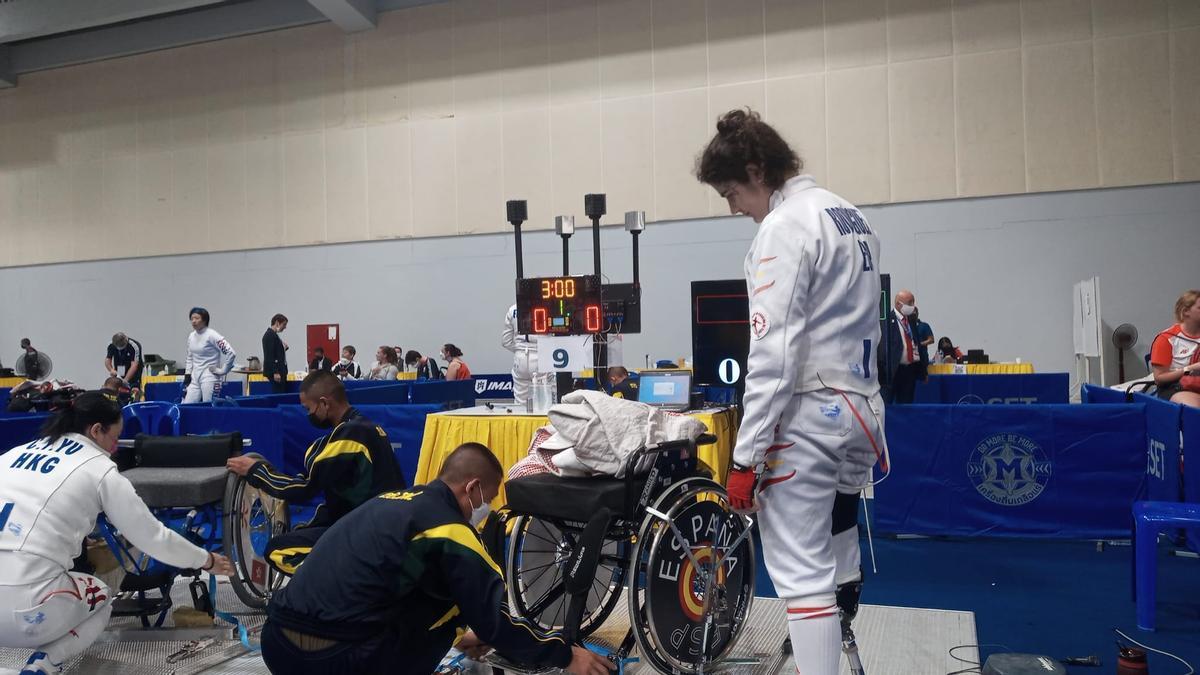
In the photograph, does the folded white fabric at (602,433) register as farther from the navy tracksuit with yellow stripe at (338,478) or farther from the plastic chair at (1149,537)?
the plastic chair at (1149,537)

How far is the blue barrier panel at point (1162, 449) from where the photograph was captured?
442cm

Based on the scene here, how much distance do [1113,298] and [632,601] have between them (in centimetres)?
1165

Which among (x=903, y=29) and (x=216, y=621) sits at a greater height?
(x=903, y=29)

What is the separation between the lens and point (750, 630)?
3.56m

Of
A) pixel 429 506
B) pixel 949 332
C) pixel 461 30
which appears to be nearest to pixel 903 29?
pixel 949 332

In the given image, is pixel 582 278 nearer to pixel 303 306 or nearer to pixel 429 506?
pixel 429 506

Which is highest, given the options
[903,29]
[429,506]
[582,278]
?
[903,29]

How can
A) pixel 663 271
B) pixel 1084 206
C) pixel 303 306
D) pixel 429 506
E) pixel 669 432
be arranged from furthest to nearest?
pixel 303 306, pixel 663 271, pixel 1084 206, pixel 669 432, pixel 429 506

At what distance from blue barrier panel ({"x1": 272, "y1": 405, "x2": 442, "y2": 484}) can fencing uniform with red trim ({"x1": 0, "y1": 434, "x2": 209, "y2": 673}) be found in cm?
338

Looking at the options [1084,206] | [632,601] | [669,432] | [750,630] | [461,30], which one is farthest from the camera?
[461,30]

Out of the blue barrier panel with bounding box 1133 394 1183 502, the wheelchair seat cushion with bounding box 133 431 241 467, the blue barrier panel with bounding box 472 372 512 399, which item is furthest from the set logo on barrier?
the blue barrier panel with bounding box 472 372 512 399

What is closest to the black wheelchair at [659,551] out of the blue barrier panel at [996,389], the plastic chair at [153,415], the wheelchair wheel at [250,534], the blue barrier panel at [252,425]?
the wheelchair wheel at [250,534]

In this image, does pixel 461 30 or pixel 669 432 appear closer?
pixel 669 432

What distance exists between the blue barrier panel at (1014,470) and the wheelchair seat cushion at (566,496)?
308cm
